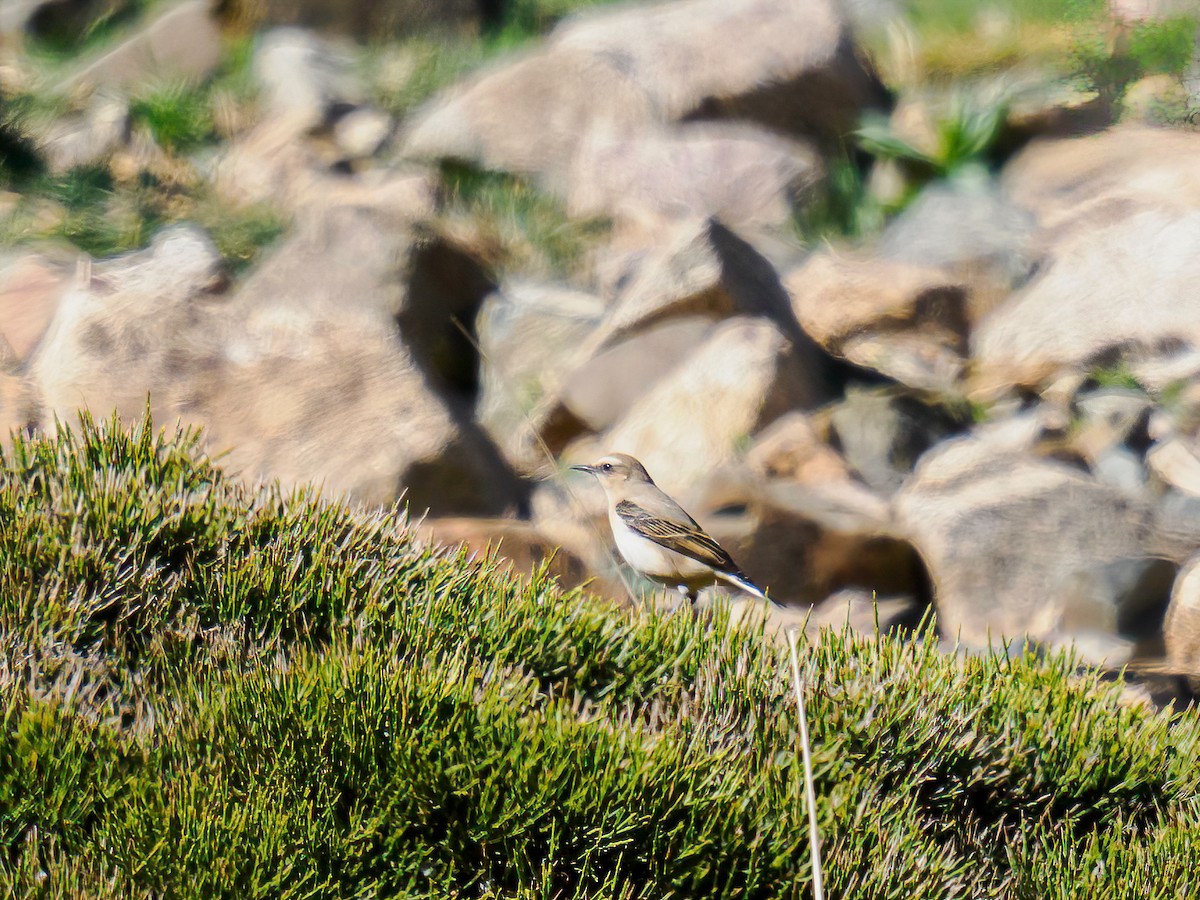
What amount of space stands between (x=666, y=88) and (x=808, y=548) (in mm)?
6677

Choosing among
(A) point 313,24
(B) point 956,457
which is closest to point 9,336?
(B) point 956,457

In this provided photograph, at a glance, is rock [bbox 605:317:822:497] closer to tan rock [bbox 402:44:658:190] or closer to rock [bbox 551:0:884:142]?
tan rock [bbox 402:44:658:190]

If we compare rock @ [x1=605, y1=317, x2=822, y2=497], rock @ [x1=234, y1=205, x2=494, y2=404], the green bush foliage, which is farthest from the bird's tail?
rock @ [x1=234, y1=205, x2=494, y2=404]

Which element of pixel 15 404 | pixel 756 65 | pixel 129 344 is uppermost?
pixel 15 404

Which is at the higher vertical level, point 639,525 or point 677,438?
point 639,525

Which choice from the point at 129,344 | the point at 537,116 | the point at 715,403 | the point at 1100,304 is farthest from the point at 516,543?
the point at 537,116

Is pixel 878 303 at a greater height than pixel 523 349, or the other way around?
pixel 878 303

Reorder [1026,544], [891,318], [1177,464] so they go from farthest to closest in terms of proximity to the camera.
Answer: [891,318] < [1177,464] < [1026,544]

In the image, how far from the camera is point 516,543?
20.6 feet

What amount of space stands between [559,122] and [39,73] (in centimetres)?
661

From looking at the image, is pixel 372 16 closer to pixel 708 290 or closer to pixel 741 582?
pixel 708 290

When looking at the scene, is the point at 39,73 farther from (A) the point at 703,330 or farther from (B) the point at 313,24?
(A) the point at 703,330

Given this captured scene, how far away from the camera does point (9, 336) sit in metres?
8.39

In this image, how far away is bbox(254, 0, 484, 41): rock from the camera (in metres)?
15.4
